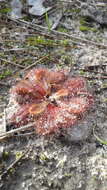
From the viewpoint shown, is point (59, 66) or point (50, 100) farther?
point (59, 66)

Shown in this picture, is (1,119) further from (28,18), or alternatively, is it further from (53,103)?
(28,18)

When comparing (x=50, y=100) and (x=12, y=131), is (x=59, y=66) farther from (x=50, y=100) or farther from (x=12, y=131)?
(x=12, y=131)

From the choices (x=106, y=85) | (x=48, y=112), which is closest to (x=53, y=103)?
(x=48, y=112)

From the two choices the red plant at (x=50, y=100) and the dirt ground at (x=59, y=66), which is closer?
the dirt ground at (x=59, y=66)

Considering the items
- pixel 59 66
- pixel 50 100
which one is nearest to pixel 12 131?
pixel 50 100

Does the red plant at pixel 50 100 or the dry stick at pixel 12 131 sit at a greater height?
the red plant at pixel 50 100

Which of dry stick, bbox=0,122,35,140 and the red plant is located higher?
the red plant
